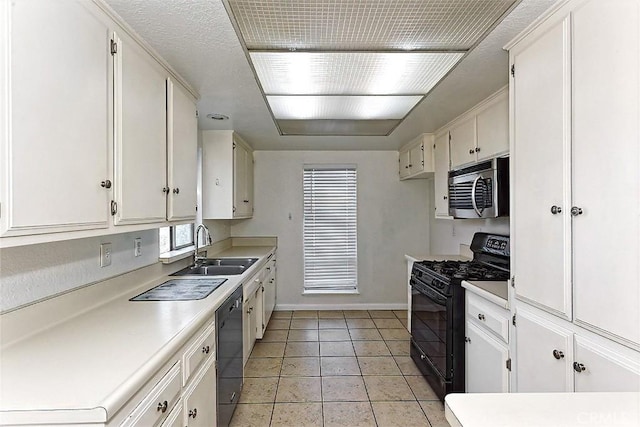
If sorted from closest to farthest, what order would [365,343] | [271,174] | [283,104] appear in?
[283,104] → [365,343] → [271,174]

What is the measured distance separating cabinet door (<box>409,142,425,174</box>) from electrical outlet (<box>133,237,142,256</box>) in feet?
9.68

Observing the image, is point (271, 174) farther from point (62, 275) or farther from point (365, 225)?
point (62, 275)

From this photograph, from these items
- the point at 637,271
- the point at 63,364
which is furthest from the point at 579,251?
the point at 63,364


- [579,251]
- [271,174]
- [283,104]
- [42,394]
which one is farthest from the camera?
[271,174]

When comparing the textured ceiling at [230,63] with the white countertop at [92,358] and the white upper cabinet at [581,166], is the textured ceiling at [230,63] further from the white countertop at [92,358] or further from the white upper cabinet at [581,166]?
the white countertop at [92,358]

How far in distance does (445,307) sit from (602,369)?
134 centimetres

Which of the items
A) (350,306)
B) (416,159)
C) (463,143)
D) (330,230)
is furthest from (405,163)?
(350,306)

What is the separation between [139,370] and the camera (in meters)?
1.14

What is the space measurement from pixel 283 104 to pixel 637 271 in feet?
8.23

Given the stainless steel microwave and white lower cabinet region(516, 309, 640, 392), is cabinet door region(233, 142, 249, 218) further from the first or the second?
white lower cabinet region(516, 309, 640, 392)

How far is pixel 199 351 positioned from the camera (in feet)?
5.70

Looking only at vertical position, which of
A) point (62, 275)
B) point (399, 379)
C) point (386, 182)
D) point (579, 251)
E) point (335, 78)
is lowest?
point (399, 379)

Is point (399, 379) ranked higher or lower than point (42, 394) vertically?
lower

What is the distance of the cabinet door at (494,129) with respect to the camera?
2.57 metres
